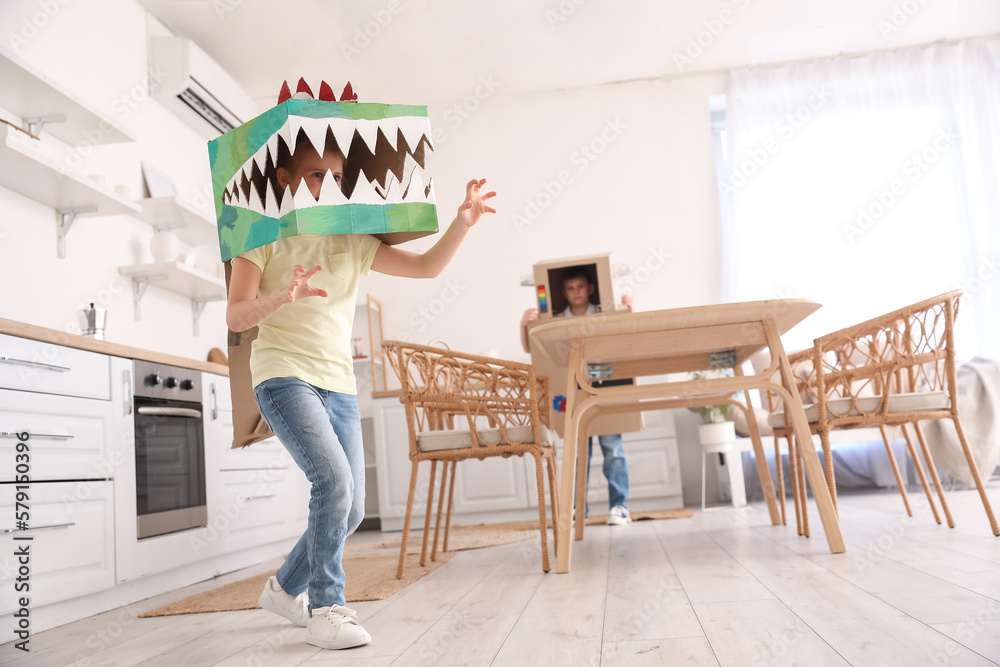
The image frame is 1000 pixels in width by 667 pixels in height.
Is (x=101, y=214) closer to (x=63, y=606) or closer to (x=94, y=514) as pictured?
(x=94, y=514)

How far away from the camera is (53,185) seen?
2.67m

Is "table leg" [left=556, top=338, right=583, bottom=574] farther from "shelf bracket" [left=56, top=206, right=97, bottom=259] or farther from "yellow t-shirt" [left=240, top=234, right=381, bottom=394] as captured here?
"shelf bracket" [left=56, top=206, right=97, bottom=259]

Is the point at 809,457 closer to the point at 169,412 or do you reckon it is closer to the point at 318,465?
the point at 318,465

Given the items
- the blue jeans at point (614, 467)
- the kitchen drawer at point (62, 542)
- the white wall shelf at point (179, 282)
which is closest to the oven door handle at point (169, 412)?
→ the kitchen drawer at point (62, 542)

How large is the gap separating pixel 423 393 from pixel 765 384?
102cm

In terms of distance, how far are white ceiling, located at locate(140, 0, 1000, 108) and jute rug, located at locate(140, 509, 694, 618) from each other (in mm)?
2791

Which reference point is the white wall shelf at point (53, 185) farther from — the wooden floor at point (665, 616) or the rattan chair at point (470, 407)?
the wooden floor at point (665, 616)

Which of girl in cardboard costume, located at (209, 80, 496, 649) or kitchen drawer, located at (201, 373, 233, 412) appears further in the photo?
kitchen drawer, located at (201, 373, 233, 412)

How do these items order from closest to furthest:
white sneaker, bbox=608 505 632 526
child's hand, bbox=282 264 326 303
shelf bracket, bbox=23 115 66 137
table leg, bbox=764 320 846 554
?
child's hand, bbox=282 264 326 303 < table leg, bbox=764 320 846 554 < shelf bracket, bbox=23 115 66 137 < white sneaker, bbox=608 505 632 526

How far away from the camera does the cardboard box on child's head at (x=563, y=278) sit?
8.29 ft

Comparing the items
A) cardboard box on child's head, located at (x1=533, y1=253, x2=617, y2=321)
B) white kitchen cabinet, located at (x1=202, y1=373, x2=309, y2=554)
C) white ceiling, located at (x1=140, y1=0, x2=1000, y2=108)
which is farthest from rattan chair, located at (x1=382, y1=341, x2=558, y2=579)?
white ceiling, located at (x1=140, y1=0, x2=1000, y2=108)

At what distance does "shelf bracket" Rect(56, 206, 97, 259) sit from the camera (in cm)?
290

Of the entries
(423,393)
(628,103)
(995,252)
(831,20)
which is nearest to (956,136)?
(995,252)

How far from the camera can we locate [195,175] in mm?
4172
